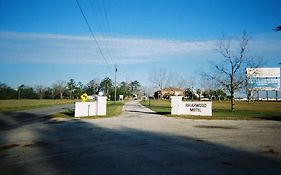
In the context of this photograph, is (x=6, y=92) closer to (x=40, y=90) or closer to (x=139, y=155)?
(x=40, y=90)

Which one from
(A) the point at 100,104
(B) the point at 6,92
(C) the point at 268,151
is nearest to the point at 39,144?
(C) the point at 268,151

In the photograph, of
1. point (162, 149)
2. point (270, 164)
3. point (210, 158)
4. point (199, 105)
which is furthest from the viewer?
point (199, 105)

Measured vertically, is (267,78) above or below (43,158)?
above

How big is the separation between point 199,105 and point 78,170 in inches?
900

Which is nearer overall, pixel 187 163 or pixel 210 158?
pixel 187 163

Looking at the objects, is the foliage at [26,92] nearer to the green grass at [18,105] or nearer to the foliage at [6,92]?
the foliage at [6,92]

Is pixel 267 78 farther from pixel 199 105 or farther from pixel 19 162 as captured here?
pixel 19 162

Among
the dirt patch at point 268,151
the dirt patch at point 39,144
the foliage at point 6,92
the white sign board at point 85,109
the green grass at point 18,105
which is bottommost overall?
the green grass at point 18,105

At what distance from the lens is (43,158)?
8531 millimetres

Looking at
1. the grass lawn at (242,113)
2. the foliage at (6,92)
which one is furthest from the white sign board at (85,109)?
the foliage at (6,92)

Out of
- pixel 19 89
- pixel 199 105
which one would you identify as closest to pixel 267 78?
pixel 199 105

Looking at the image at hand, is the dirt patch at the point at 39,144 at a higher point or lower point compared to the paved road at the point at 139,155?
lower

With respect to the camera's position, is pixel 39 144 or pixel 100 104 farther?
pixel 100 104

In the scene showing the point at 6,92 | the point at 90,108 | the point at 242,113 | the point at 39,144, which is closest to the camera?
the point at 39,144
